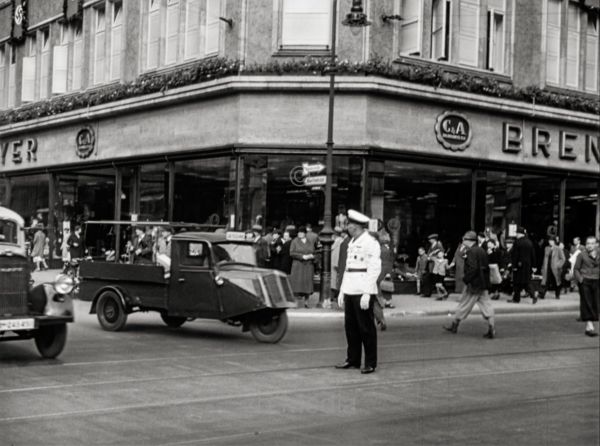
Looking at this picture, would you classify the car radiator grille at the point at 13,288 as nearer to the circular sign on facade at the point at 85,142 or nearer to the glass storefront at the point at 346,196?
the glass storefront at the point at 346,196

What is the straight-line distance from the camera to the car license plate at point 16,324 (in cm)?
1082

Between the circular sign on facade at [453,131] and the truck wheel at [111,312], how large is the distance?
13.2 m

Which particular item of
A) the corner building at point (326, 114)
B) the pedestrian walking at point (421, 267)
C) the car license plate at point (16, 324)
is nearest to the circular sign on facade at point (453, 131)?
the corner building at point (326, 114)

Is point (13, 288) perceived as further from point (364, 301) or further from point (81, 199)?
point (81, 199)

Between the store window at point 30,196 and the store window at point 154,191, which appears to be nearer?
the store window at point 154,191

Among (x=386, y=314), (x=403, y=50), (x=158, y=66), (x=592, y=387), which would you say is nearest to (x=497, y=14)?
(x=403, y=50)

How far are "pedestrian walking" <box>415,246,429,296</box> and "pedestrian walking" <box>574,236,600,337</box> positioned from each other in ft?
25.0

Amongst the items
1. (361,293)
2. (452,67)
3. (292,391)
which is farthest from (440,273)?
(292,391)

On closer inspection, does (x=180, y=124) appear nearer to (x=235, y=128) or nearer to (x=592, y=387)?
(x=235, y=128)

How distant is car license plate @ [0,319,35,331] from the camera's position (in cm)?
1082

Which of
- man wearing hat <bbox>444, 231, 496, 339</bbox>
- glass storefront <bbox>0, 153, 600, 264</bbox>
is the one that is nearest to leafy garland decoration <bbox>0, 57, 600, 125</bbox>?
glass storefront <bbox>0, 153, 600, 264</bbox>

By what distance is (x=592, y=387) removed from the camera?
33.1 ft

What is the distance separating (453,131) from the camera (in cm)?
2588

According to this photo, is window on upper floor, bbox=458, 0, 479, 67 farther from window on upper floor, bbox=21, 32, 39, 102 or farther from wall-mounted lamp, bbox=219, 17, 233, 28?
window on upper floor, bbox=21, 32, 39, 102
